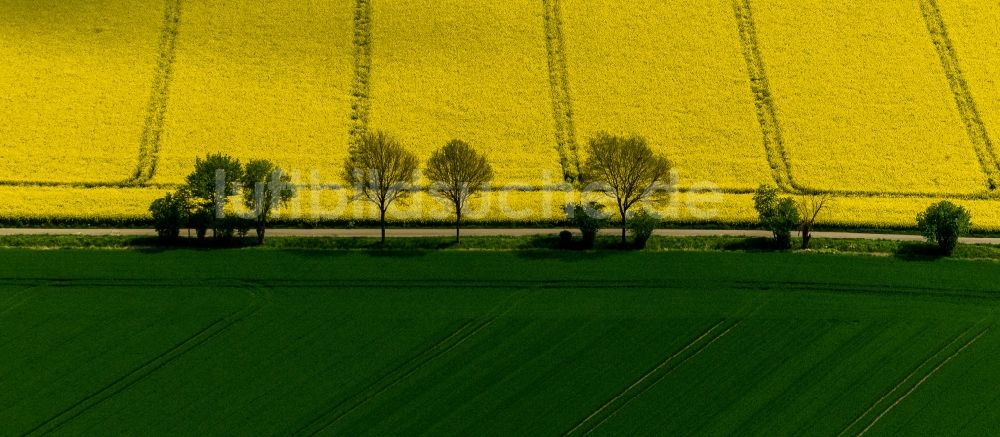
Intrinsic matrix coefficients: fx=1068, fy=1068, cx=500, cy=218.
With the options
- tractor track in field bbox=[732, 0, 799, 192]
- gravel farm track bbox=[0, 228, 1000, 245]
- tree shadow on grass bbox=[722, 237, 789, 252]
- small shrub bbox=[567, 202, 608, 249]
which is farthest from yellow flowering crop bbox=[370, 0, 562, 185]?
tractor track in field bbox=[732, 0, 799, 192]

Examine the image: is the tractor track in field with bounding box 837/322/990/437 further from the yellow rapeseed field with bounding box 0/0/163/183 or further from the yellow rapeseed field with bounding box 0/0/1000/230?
the yellow rapeseed field with bounding box 0/0/163/183

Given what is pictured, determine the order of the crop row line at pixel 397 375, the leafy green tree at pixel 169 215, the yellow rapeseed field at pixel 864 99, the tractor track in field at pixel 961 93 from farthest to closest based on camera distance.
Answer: the tractor track in field at pixel 961 93 < the yellow rapeseed field at pixel 864 99 < the leafy green tree at pixel 169 215 < the crop row line at pixel 397 375

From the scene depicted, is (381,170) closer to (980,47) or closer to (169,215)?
(169,215)

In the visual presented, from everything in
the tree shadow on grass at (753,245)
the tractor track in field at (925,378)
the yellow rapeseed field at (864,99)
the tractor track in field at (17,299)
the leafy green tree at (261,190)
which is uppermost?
the yellow rapeseed field at (864,99)

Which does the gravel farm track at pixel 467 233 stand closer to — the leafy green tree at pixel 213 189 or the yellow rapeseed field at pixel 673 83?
the leafy green tree at pixel 213 189

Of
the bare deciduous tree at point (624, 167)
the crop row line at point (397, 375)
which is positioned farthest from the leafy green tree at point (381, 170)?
the crop row line at point (397, 375)

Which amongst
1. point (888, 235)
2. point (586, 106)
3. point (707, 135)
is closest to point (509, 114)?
point (586, 106)

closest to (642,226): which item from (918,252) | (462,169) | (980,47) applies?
(462,169)
